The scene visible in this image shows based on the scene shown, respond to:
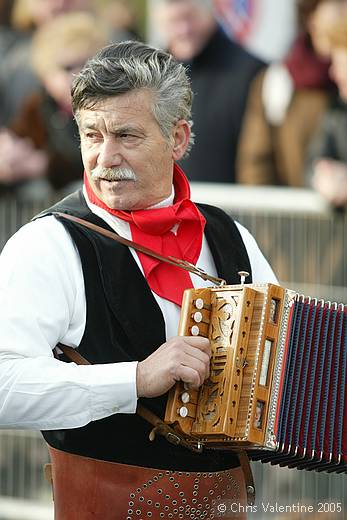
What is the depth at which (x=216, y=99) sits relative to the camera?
27.8ft

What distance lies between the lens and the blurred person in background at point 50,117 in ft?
29.8

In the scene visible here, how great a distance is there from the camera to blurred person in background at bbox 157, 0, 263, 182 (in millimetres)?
8477

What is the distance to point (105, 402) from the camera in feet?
12.7

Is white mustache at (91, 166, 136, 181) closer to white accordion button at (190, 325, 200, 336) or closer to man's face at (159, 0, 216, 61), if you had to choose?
white accordion button at (190, 325, 200, 336)

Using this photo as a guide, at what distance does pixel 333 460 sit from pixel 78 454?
78 cm

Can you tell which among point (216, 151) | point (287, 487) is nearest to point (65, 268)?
point (287, 487)

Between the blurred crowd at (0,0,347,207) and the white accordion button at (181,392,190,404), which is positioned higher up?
the blurred crowd at (0,0,347,207)

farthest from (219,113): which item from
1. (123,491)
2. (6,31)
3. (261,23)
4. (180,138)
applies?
(123,491)

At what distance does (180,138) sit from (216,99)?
13.8 ft

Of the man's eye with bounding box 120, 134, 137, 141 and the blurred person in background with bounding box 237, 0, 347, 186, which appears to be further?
the blurred person in background with bounding box 237, 0, 347, 186

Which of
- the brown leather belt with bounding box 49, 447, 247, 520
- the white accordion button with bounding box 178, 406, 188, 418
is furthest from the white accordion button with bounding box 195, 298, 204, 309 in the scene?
the brown leather belt with bounding box 49, 447, 247, 520

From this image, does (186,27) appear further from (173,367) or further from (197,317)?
(173,367)

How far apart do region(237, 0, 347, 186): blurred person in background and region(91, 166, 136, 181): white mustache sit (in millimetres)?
4207

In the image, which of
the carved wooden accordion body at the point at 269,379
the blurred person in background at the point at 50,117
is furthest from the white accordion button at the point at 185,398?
the blurred person in background at the point at 50,117
